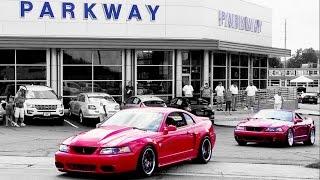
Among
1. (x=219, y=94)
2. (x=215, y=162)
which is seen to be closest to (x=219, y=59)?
(x=219, y=94)

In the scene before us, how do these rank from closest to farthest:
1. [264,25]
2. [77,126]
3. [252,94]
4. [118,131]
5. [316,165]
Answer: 1. [118,131]
2. [316,165]
3. [77,126]
4. [252,94]
5. [264,25]

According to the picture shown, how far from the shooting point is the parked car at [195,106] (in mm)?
29734

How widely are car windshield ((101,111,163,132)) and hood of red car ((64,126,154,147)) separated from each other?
14.6 inches

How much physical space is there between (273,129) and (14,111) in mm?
12897

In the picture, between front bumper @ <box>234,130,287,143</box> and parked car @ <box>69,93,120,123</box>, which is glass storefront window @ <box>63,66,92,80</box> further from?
front bumper @ <box>234,130,287,143</box>

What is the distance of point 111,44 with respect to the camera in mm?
33656

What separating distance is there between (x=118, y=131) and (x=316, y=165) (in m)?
4.90

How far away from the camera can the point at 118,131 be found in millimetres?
11828

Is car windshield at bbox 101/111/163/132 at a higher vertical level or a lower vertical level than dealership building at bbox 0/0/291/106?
lower

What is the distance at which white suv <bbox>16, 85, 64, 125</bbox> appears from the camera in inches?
1053

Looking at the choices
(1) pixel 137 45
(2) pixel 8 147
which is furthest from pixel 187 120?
(1) pixel 137 45

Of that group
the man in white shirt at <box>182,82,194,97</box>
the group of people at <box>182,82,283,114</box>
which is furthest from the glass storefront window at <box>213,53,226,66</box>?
the man in white shirt at <box>182,82,194,97</box>

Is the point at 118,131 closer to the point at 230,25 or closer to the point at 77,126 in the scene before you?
the point at 77,126

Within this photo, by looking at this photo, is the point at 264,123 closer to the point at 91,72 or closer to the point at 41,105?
the point at 41,105
